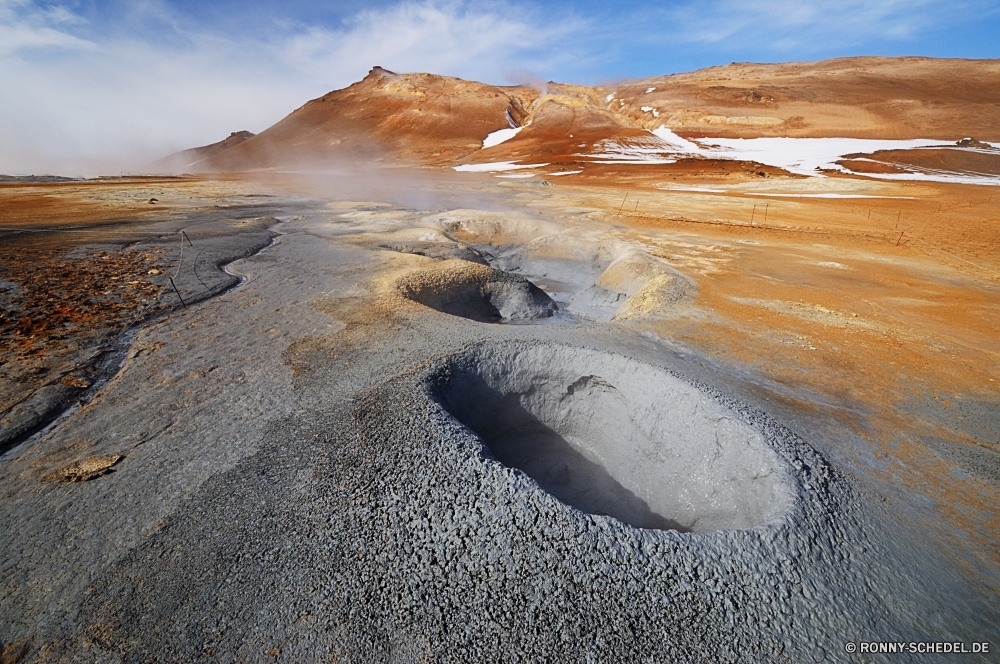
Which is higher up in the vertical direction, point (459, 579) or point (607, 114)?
point (607, 114)

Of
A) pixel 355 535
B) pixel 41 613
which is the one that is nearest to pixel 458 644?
pixel 355 535

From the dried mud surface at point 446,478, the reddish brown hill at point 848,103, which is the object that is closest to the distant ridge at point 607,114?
the reddish brown hill at point 848,103

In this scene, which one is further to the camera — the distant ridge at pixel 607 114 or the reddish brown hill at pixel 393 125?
the reddish brown hill at pixel 393 125

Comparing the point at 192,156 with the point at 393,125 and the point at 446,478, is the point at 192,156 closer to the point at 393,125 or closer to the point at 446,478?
the point at 393,125

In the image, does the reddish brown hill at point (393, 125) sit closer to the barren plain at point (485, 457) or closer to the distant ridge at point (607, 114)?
the distant ridge at point (607, 114)

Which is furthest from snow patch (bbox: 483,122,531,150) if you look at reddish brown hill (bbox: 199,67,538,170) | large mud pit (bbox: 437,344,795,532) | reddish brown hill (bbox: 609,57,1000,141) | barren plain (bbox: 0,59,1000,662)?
large mud pit (bbox: 437,344,795,532)

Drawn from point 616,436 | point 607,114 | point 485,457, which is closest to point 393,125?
point 607,114
